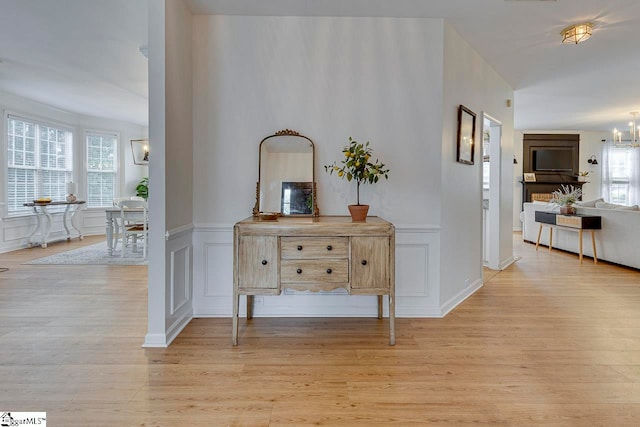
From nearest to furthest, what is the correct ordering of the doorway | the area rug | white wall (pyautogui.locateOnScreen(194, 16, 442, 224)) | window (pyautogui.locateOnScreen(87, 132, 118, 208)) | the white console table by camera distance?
1. white wall (pyautogui.locateOnScreen(194, 16, 442, 224))
2. the doorway
3. the area rug
4. the white console table
5. window (pyautogui.locateOnScreen(87, 132, 118, 208))

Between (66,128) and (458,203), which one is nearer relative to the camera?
(458,203)

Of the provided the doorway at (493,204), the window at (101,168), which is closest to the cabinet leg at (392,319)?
the doorway at (493,204)

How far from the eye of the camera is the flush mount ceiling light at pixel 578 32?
321cm

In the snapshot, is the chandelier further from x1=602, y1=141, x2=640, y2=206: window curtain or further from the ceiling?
the ceiling

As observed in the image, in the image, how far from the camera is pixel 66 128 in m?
7.29

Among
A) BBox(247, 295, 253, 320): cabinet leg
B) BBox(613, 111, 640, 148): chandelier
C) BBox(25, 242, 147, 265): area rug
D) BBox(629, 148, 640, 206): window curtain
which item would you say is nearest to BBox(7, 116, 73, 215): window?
BBox(25, 242, 147, 265): area rug

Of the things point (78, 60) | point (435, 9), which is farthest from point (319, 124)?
point (78, 60)

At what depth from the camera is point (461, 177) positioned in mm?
3574

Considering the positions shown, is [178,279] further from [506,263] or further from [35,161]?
[35,161]

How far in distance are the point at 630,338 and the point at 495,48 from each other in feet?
9.21

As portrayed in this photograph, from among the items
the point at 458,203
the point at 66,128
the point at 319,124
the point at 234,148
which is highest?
the point at 66,128

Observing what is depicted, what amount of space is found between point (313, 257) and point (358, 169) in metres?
0.78

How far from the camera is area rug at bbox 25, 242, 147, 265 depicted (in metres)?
5.21

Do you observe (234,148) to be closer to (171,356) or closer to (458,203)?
(171,356)
